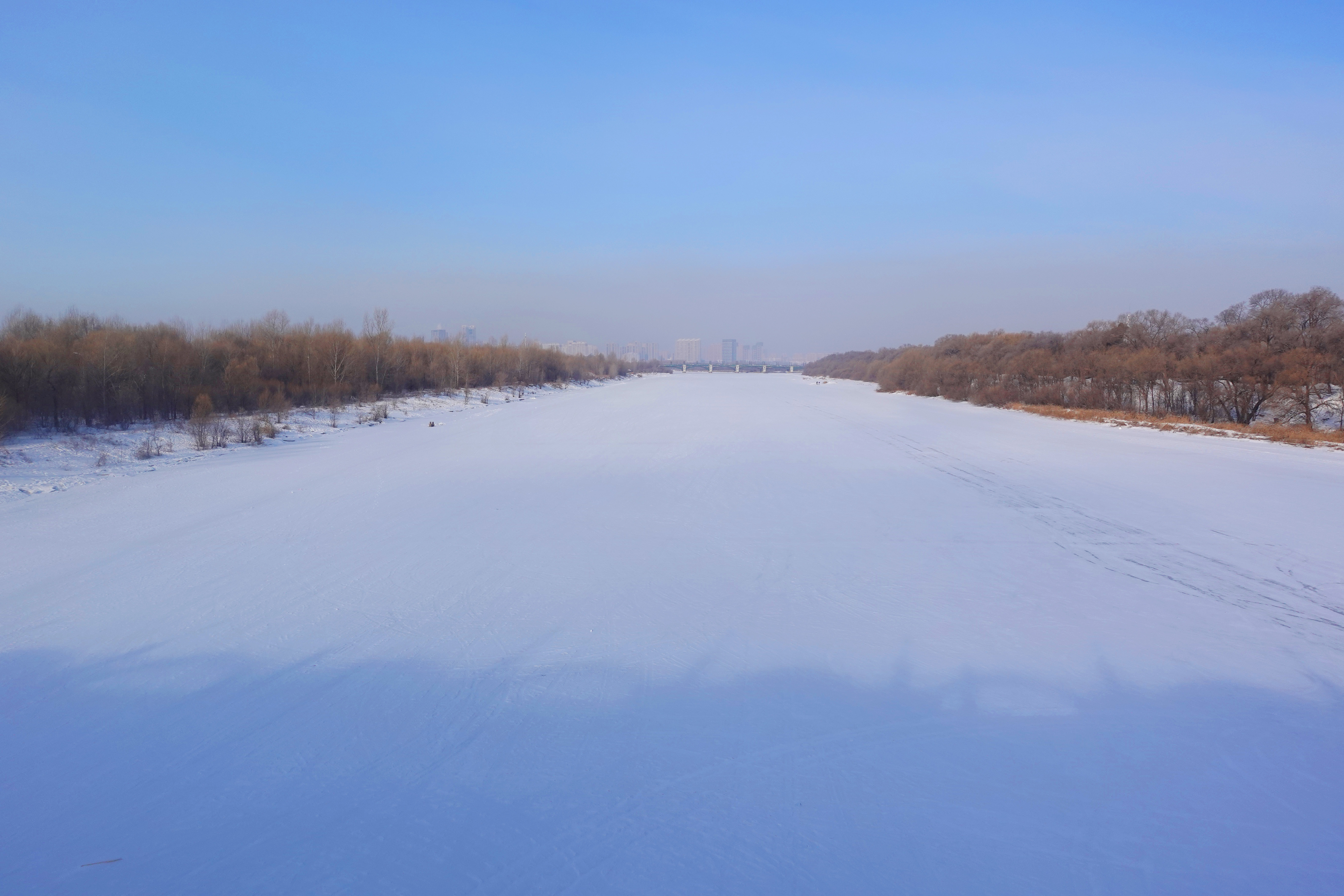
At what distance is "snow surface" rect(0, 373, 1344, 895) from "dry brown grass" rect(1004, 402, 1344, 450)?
32.6ft

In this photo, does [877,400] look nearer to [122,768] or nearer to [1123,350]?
[1123,350]

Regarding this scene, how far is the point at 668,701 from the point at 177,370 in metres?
21.2

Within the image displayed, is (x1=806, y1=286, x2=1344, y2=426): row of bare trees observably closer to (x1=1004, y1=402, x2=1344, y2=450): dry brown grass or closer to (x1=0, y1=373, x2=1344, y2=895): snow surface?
(x1=1004, y1=402, x2=1344, y2=450): dry brown grass

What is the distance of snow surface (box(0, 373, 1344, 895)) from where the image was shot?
8.34 ft

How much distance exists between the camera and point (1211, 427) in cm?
1902

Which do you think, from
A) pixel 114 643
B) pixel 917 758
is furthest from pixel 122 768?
pixel 917 758

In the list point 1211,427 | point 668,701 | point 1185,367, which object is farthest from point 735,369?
point 668,701

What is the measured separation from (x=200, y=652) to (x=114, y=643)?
640 mm

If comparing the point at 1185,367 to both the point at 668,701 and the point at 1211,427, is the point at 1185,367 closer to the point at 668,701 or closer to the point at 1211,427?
the point at 1211,427

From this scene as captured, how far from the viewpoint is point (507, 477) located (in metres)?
10.8

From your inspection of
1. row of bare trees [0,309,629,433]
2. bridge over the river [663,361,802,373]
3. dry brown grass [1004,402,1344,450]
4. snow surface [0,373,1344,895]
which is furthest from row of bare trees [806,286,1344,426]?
bridge over the river [663,361,802,373]

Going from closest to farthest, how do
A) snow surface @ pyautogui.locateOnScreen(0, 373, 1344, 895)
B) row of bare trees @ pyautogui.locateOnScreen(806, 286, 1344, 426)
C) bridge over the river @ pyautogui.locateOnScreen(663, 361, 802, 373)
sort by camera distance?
snow surface @ pyautogui.locateOnScreen(0, 373, 1344, 895), row of bare trees @ pyautogui.locateOnScreen(806, 286, 1344, 426), bridge over the river @ pyautogui.locateOnScreen(663, 361, 802, 373)

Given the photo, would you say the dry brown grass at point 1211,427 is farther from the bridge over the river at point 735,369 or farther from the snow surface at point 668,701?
the bridge over the river at point 735,369

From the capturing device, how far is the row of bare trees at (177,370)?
50.3 ft
